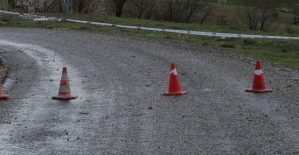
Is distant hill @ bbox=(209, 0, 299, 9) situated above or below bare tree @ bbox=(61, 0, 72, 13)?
below

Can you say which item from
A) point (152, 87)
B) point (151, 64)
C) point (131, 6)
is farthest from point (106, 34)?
point (131, 6)

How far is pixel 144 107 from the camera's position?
1076cm

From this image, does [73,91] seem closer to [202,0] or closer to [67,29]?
[67,29]

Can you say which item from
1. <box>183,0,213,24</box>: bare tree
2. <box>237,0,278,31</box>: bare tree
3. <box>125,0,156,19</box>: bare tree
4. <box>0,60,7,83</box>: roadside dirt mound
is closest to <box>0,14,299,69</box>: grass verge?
<box>0,60,7,83</box>: roadside dirt mound

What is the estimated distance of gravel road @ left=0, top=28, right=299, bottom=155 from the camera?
7.91 meters

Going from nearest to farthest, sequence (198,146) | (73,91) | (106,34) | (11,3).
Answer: (198,146)
(73,91)
(106,34)
(11,3)

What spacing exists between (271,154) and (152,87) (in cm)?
619

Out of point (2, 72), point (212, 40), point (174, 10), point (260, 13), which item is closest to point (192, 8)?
point (174, 10)

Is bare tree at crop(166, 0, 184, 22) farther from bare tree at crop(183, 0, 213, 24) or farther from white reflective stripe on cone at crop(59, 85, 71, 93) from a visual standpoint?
white reflective stripe on cone at crop(59, 85, 71, 93)

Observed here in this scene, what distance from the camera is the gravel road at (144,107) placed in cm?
791

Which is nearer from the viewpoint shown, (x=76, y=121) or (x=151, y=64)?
(x=76, y=121)

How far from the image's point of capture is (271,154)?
7.25 metres

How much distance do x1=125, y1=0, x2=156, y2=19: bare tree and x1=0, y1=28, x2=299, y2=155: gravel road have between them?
31145 millimetres

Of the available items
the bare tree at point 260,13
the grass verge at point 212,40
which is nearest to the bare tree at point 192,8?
the bare tree at point 260,13
